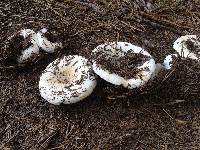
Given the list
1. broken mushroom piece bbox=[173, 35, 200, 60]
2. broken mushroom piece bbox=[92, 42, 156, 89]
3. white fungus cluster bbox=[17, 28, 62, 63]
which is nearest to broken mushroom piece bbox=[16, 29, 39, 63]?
white fungus cluster bbox=[17, 28, 62, 63]

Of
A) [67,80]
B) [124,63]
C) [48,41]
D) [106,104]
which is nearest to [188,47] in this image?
[124,63]

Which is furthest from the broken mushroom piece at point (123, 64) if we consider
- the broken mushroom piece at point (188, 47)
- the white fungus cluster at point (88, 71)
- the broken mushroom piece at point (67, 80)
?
the broken mushroom piece at point (188, 47)

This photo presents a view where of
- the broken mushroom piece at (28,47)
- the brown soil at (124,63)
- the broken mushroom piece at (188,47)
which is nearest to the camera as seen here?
the brown soil at (124,63)

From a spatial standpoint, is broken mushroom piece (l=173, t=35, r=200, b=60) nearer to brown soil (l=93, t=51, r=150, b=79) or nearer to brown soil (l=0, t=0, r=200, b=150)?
brown soil (l=0, t=0, r=200, b=150)

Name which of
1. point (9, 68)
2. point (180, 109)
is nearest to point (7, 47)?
point (9, 68)

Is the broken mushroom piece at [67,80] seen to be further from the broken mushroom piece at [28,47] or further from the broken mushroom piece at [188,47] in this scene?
the broken mushroom piece at [188,47]

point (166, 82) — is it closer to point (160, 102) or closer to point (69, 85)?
point (160, 102)
